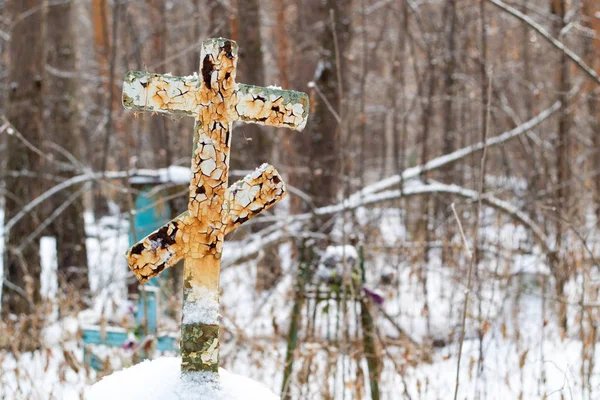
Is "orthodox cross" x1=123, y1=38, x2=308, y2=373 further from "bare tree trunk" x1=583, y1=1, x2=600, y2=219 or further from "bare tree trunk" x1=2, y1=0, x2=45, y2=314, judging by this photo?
"bare tree trunk" x1=583, y1=1, x2=600, y2=219

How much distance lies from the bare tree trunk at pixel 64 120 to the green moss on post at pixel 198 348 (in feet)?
15.9

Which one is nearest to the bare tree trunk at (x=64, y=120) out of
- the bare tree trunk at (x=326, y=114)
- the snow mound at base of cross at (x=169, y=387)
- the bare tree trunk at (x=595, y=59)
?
the bare tree trunk at (x=326, y=114)

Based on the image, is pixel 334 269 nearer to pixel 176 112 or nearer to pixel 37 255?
pixel 176 112

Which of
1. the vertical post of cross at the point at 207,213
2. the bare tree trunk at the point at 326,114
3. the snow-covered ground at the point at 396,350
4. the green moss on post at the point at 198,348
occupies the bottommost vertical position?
the snow-covered ground at the point at 396,350

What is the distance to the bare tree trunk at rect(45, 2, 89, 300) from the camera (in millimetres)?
5828

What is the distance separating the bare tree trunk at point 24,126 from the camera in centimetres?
503

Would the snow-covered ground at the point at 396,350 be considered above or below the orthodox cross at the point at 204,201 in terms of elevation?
below

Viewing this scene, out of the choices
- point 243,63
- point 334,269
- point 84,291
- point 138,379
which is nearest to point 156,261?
point 138,379

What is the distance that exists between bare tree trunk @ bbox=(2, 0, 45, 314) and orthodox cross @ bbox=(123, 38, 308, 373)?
13.6 feet

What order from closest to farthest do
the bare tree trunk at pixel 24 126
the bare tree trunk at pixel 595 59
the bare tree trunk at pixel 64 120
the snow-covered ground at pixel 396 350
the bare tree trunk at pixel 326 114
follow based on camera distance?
the snow-covered ground at pixel 396 350 → the bare tree trunk at pixel 24 126 → the bare tree trunk at pixel 326 114 → the bare tree trunk at pixel 64 120 → the bare tree trunk at pixel 595 59

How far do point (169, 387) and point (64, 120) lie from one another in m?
5.15

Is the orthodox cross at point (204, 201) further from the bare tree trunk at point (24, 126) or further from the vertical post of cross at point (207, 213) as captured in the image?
the bare tree trunk at point (24, 126)

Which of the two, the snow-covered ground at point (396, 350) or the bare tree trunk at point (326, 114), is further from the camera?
the bare tree trunk at point (326, 114)

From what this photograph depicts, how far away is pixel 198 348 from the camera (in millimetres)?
1251
